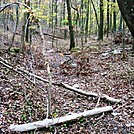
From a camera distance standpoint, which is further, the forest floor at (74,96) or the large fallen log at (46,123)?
the forest floor at (74,96)

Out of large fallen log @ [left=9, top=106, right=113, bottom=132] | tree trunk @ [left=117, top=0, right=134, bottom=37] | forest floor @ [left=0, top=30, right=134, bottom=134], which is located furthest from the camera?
forest floor @ [left=0, top=30, right=134, bottom=134]

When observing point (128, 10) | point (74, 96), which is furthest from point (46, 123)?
point (128, 10)

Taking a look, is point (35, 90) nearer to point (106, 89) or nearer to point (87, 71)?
point (106, 89)

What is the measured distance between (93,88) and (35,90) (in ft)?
7.33

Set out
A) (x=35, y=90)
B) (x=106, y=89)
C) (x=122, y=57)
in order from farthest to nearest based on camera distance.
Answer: (x=122, y=57) → (x=106, y=89) → (x=35, y=90)

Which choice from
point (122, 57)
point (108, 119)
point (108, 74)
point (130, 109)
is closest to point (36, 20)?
point (108, 119)

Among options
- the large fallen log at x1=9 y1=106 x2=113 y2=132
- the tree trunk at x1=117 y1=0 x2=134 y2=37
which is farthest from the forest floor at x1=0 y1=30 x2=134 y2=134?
the tree trunk at x1=117 y1=0 x2=134 y2=37

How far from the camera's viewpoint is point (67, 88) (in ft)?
27.1

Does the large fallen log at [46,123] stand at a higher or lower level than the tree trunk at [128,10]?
lower

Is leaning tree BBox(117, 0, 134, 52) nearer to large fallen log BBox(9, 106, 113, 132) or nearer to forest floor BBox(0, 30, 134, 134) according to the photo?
forest floor BBox(0, 30, 134, 134)

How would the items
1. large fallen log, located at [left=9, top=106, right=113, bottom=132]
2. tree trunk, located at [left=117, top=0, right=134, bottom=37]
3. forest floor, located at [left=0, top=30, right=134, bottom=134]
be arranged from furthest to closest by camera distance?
forest floor, located at [left=0, top=30, right=134, bottom=134], large fallen log, located at [left=9, top=106, right=113, bottom=132], tree trunk, located at [left=117, top=0, right=134, bottom=37]

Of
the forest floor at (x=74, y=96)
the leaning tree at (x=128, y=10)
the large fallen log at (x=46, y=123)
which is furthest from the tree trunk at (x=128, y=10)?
the large fallen log at (x=46, y=123)

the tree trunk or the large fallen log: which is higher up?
the tree trunk

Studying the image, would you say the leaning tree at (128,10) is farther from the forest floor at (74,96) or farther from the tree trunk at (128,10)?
the forest floor at (74,96)
